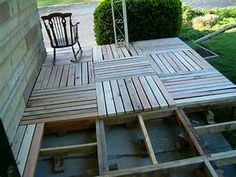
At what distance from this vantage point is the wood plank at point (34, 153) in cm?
246

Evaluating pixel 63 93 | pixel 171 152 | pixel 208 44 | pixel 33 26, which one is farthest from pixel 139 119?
pixel 208 44

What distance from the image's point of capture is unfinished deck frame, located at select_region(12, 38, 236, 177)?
102 inches

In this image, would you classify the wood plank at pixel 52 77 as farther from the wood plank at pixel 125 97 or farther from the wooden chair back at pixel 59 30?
the wood plank at pixel 125 97

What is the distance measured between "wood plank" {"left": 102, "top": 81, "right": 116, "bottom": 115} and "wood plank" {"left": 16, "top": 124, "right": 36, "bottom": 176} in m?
0.77

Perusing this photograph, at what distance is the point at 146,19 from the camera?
6.13 m

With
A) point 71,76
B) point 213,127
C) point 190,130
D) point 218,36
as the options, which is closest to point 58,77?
point 71,76

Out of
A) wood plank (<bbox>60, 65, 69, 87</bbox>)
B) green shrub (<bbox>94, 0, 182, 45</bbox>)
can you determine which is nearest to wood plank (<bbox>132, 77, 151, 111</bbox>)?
wood plank (<bbox>60, 65, 69, 87</bbox>)

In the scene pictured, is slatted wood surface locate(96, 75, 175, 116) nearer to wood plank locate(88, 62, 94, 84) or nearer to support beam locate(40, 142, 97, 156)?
wood plank locate(88, 62, 94, 84)

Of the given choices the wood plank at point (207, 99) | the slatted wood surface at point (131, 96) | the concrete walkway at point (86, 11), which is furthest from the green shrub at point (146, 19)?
the wood plank at point (207, 99)

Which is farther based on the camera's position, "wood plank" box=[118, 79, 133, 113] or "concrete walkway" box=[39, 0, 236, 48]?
"concrete walkway" box=[39, 0, 236, 48]

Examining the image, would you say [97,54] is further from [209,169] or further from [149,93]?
[209,169]

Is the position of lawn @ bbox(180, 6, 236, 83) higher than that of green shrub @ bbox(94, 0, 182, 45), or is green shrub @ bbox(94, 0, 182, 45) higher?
green shrub @ bbox(94, 0, 182, 45)

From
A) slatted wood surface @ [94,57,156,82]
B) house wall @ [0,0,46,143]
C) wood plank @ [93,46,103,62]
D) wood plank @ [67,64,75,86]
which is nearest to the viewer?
house wall @ [0,0,46,143]

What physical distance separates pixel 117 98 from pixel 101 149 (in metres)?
0.94
